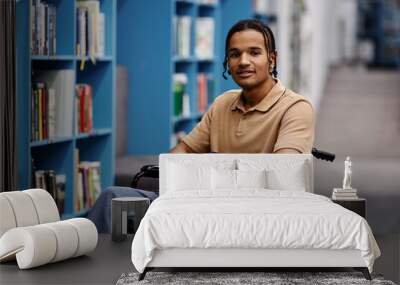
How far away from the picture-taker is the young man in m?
5.09

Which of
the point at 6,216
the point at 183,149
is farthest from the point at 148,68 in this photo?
the point at 6,216

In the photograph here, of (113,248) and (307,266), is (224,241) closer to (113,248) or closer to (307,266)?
(307,266)

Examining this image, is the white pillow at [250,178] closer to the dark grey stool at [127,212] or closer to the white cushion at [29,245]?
the dark grey stool at [127,212]

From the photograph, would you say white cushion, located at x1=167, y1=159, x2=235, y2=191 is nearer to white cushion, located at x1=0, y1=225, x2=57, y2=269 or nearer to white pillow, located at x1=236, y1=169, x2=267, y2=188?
white pillow, located at x1=236, y1=169, x2=267, y2=188

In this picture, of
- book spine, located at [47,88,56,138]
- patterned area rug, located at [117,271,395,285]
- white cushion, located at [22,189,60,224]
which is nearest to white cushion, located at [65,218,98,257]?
white cushion, located at [22,189,60,224]

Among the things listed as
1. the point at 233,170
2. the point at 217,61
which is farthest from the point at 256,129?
the point at 217,61

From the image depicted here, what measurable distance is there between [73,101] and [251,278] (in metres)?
2.44

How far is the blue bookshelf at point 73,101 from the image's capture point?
235 inches

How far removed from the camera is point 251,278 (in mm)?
4633

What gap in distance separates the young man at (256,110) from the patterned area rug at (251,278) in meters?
0.65

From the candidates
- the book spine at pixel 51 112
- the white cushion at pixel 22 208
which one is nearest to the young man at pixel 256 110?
the white cushion at pixel 22 208

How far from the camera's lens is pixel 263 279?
4.62m

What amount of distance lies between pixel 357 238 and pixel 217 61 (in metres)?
6.02

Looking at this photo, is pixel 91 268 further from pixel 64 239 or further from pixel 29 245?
pixel 29 245
